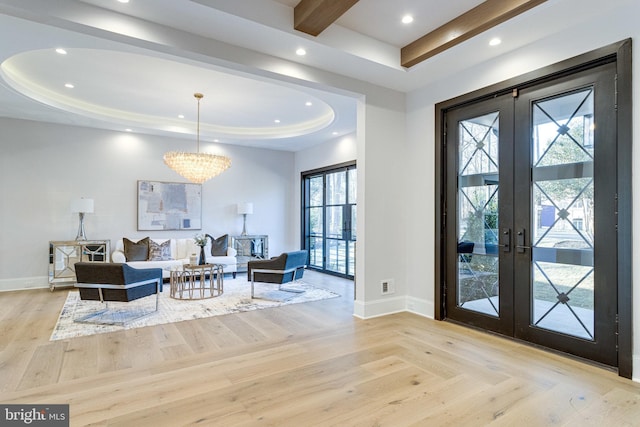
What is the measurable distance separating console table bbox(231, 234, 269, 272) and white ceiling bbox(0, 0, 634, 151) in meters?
2.74

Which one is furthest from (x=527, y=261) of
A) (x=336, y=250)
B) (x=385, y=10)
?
(x=336, y=250)

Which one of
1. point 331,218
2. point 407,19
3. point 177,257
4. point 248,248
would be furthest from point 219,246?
point 407,19

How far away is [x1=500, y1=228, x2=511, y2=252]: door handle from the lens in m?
3.48

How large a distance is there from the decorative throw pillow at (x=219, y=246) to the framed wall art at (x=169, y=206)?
0.57 meters

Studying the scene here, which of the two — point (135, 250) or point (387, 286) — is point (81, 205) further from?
point (387, 286)

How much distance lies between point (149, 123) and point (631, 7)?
706 centimetres

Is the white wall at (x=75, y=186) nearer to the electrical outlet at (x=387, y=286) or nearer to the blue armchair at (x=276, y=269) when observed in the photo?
the blue armchair at (x=276, y=269)

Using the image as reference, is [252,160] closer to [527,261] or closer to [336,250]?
[336,250]

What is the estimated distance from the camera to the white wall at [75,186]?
593 cm

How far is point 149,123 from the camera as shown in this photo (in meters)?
6.70

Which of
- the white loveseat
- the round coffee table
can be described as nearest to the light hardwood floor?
the round coffee table

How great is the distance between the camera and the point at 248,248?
311 inches

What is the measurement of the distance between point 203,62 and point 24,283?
554cm

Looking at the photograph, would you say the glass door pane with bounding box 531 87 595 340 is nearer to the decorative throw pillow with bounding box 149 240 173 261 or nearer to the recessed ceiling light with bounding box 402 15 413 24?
the recessed ceiling light with bounding box 402 15 413 24
